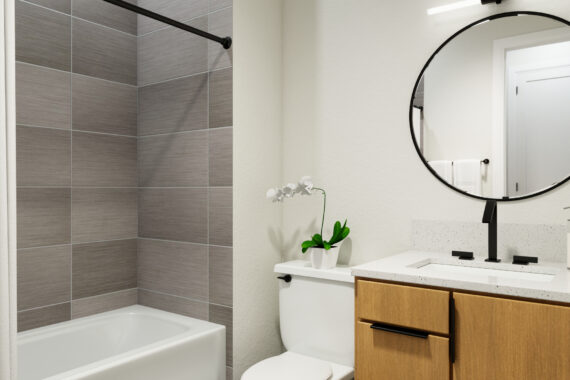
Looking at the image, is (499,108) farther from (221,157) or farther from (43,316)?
(43,316)

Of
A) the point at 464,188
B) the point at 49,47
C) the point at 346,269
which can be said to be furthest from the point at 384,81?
the point at 49,47

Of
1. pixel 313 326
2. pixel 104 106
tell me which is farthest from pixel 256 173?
pixel 104 106

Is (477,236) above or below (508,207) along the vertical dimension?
below

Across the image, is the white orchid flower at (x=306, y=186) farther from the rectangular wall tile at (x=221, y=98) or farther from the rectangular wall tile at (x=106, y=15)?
the rectangular wall tile at (x=106, y=15)

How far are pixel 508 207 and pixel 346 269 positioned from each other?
0.71m

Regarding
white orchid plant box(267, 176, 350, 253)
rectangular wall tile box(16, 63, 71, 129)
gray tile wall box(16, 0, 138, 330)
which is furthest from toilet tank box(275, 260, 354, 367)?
rectangular wall tile box(16, 63, 71, 129)

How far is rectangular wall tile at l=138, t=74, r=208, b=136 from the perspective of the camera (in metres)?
2.26

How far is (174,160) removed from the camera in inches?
93.9

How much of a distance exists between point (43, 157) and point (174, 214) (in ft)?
2.19

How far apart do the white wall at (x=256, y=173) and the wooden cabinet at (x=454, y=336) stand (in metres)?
0.71

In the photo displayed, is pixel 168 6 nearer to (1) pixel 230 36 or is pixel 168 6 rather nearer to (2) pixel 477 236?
(1) pixel 230 36

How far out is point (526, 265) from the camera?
168cm

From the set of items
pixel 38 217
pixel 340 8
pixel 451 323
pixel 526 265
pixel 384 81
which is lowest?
pixel 451 323

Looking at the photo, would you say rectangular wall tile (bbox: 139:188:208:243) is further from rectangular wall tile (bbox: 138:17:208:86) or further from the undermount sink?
the undermount sink
